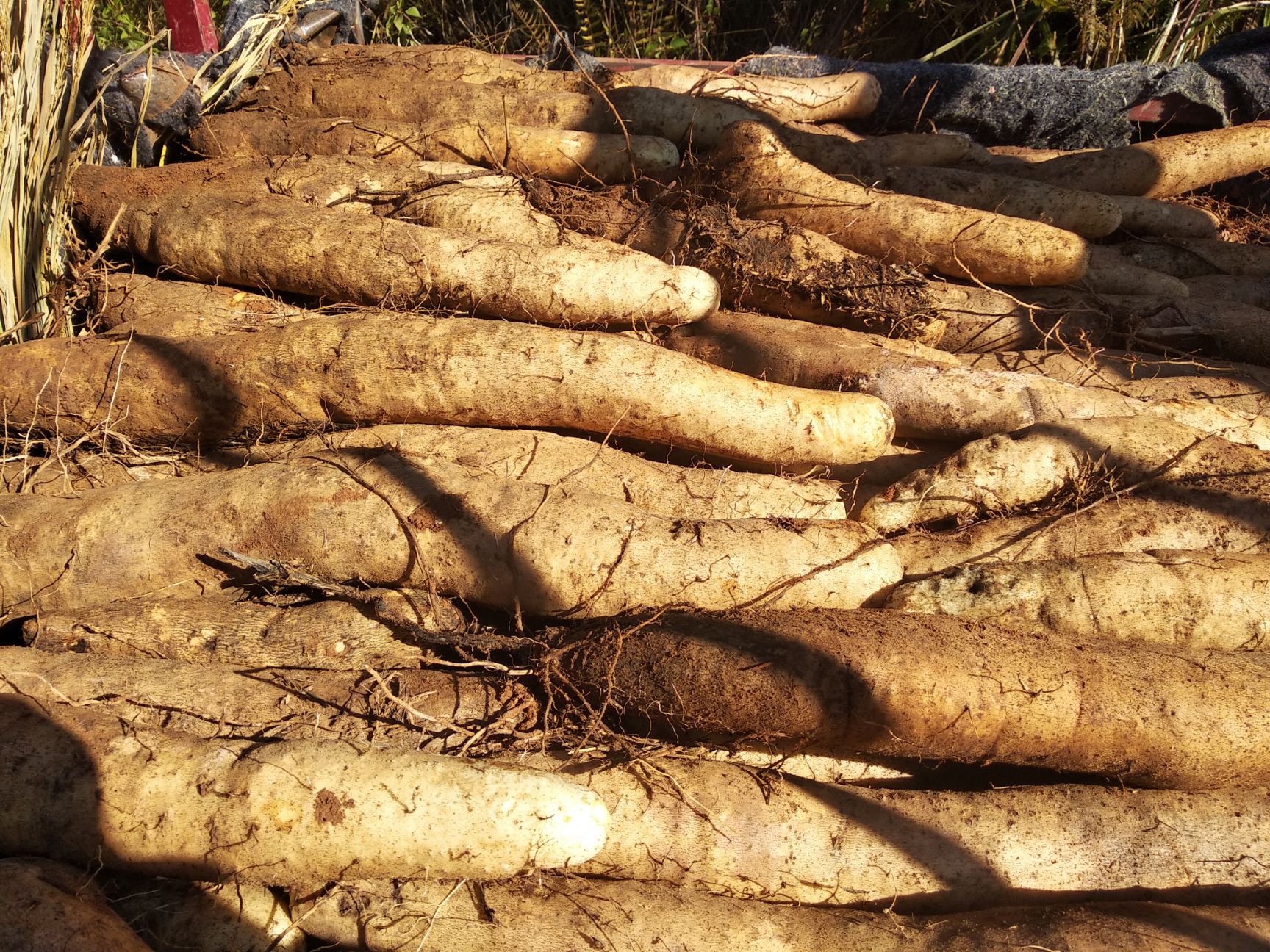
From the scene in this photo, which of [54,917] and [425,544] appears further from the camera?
[425,544]

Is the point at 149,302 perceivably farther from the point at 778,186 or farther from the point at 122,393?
the point at 778,186

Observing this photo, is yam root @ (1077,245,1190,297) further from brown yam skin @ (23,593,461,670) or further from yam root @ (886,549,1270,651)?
brown yam skin @ (23,593,461,670)

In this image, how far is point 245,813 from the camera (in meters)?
1.92

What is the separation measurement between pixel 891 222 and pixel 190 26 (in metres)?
4.00

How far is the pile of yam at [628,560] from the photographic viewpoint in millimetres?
1942

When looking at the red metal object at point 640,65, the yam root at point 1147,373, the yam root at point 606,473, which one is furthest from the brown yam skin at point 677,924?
the red metal object at point 640,65

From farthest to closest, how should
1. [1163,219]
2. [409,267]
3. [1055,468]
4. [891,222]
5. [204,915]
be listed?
[1163,219]
[891,222]
[409,267]
[1055,468]
[204,915]

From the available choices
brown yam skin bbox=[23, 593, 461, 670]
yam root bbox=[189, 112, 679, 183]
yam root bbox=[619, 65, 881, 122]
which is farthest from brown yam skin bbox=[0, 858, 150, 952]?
yam root bbox=[619, 65, 881, 122]

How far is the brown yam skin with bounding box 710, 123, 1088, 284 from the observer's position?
3539mm

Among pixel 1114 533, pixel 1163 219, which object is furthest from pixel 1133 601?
pixel 1163 219

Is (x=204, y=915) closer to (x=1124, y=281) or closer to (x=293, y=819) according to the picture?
(x=293, y=819)

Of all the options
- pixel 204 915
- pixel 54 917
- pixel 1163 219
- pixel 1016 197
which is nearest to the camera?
pixel 54 917

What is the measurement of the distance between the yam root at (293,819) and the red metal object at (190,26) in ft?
13.9

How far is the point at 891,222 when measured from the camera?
144 inches
